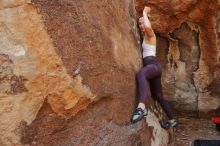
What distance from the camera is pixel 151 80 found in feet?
15.8

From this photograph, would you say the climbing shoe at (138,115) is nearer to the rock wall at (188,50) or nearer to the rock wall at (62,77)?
the rock wall at (62,77)

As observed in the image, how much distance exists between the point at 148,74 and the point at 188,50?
74.3 inches

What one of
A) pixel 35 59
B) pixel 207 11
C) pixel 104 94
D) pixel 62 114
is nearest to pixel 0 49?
pixel 35 59

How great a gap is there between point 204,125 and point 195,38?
4.09 ft

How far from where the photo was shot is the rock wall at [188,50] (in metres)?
5.88

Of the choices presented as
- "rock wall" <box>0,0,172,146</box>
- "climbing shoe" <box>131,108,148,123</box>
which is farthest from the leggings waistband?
"climbing shoe" <box>131,108,148,123</box>

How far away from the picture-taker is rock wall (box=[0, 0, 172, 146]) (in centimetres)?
327

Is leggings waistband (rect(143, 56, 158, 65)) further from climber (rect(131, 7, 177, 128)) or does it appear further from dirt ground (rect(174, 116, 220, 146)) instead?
dirt ground (rect(174, 116, 220, 146))

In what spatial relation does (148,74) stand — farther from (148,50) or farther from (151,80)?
(148,50)

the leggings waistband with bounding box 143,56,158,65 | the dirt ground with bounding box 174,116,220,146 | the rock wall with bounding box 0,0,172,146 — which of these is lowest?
the dirt ground with bounding box 174,116,220,146

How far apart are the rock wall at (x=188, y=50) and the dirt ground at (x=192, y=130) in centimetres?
17

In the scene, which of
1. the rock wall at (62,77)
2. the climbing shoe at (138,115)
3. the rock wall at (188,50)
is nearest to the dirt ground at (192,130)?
the rock wall at (188,50)

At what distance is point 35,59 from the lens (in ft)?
10.9

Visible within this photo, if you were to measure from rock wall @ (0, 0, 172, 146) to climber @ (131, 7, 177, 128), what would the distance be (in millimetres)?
138
